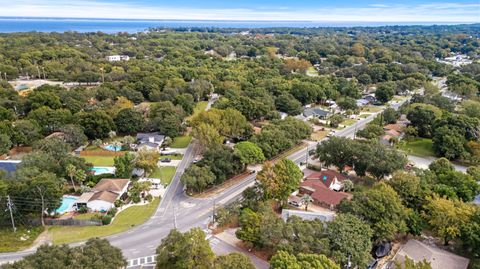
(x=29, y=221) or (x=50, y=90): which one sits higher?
(x=50, y=90)

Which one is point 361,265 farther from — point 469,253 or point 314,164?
point 314,164

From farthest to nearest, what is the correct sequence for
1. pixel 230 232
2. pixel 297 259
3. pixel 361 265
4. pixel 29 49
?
pixel 29 49 → pixel 230 232 → pixel 361 265 → pixel 297 259

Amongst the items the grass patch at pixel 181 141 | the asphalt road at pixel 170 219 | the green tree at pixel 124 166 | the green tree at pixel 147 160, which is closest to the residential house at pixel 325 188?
the asphalt road at pixel 170 219

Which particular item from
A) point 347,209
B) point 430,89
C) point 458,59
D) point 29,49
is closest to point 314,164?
point 347,209

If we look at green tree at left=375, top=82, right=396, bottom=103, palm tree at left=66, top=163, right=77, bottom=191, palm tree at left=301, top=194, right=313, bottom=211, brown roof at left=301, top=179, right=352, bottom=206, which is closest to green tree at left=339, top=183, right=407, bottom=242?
palm tree at left=301, top=194, right=313, bottom=211

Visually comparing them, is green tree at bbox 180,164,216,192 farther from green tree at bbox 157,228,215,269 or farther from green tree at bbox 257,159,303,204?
green tree at bbox 157,228,215,269

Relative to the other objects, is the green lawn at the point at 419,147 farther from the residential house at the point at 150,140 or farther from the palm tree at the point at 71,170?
the palm tree at the point at 71,170

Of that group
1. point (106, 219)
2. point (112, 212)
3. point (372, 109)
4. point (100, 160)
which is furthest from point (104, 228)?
point (372, 109)
